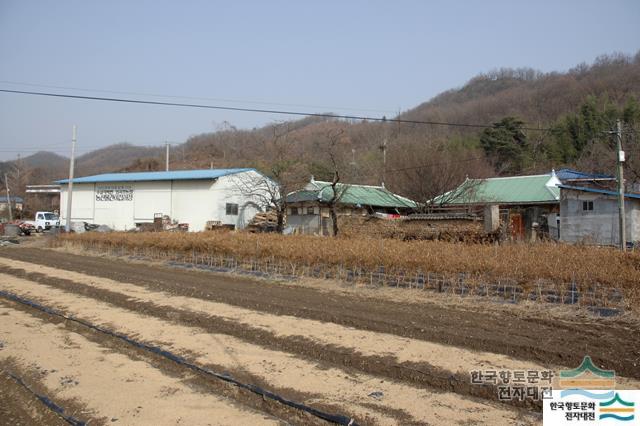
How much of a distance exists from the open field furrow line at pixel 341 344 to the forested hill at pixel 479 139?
17.7 metres

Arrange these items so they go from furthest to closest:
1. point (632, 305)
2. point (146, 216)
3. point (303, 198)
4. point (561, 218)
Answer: point (146, 216)
point (303, 198)
point (561, 218)
point (632, 305)

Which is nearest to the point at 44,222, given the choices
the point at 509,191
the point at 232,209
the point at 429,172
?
the point at 232,209

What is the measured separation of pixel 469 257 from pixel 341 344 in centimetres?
536

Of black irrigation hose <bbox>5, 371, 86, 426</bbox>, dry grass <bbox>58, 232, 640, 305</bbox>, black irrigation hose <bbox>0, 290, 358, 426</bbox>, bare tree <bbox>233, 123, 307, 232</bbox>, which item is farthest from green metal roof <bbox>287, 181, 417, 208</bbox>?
black irrigation hose <bbox>5, 371, 86, 426</bbox>

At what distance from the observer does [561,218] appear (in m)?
24.2

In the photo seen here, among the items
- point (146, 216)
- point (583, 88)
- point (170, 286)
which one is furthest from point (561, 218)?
point (583, 88)

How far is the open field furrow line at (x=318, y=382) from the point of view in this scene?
15.4 ft

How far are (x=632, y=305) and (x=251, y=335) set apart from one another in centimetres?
640

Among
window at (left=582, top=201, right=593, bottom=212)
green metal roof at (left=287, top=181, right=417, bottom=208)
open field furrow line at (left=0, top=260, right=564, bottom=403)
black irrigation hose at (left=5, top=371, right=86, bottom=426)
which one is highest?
green metal roof at (left=287, top=181, right=417, bottom=208)

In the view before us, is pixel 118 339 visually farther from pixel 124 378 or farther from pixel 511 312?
pixel 511 312

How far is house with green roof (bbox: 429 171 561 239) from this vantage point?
89.7 ft

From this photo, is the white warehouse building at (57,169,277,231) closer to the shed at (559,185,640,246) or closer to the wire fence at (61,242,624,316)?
the wire fence at (61,242,624,316)

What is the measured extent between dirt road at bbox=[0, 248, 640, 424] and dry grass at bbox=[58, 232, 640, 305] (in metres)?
1.51

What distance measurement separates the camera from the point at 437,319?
27.2 feet
